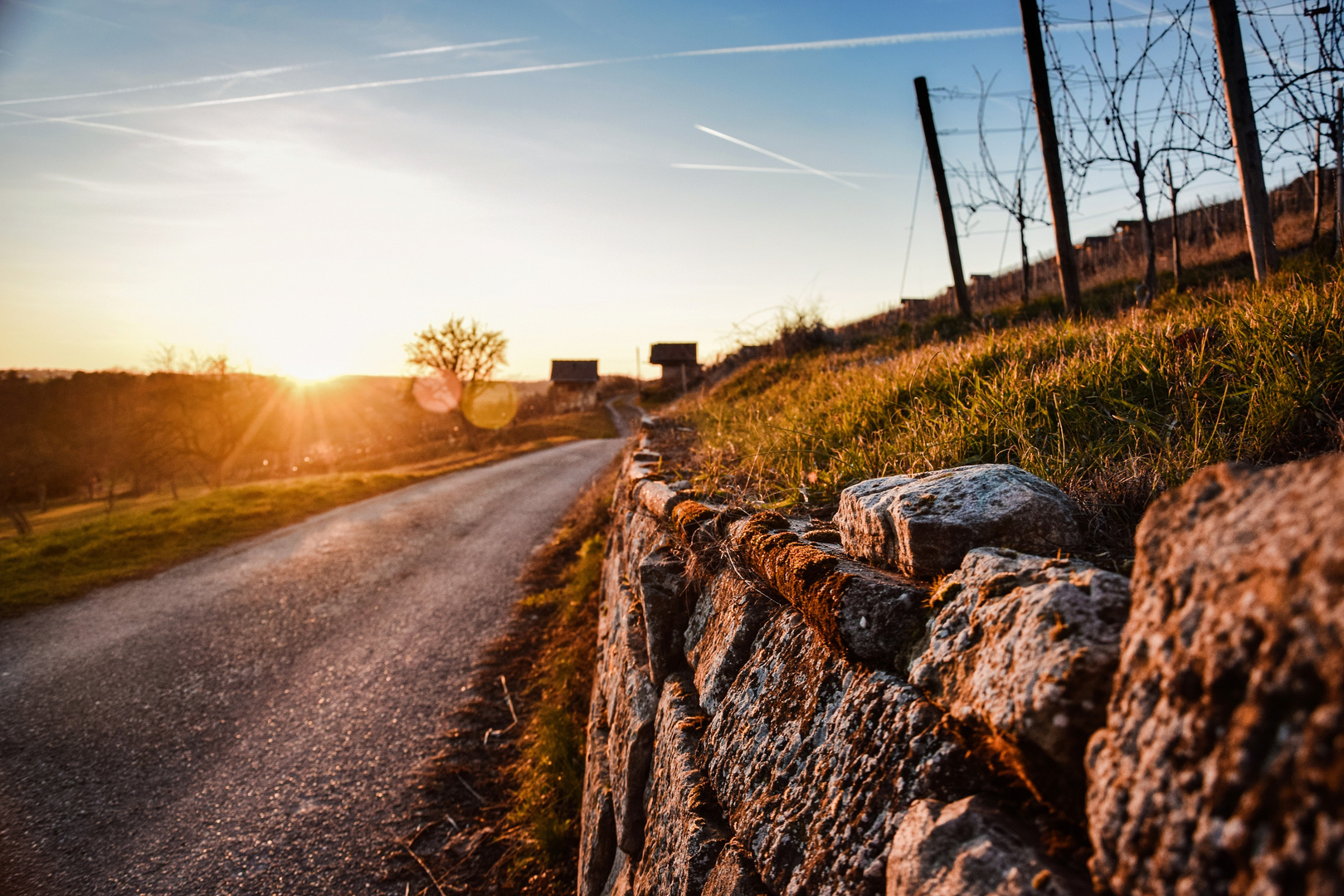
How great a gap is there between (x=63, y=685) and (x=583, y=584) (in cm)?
557

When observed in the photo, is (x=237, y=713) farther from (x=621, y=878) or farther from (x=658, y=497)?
(x=658, y=497)

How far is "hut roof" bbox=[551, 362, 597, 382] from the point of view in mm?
53438

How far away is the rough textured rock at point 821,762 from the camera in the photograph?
1.08m

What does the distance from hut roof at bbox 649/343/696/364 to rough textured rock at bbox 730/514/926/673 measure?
42.6 m

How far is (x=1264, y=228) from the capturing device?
15.6 feet

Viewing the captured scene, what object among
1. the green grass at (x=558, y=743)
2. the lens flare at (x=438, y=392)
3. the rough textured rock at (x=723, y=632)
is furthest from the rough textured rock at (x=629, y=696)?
the lens flare at (x=438, y=392)

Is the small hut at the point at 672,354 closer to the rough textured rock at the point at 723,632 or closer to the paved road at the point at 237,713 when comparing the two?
the paved road at the point at 237,713

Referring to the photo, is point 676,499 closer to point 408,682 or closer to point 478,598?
point 408,682

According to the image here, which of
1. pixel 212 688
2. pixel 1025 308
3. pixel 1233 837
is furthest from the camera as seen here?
pixel 1025 308

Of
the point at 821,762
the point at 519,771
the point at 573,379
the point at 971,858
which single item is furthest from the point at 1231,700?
the point at 573,379

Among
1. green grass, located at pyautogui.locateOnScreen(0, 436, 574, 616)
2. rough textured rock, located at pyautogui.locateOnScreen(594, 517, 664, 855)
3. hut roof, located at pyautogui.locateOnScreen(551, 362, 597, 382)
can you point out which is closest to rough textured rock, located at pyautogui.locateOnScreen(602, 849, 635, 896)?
rough textured rock, located at pyautogui.locateOnScreen(594, 517, 664, 855)

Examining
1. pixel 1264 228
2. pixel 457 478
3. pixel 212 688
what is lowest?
pixel 212 688

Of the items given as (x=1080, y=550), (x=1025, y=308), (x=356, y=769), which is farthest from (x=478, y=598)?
(x=1025, y=308)

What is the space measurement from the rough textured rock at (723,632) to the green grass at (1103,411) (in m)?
0.53
